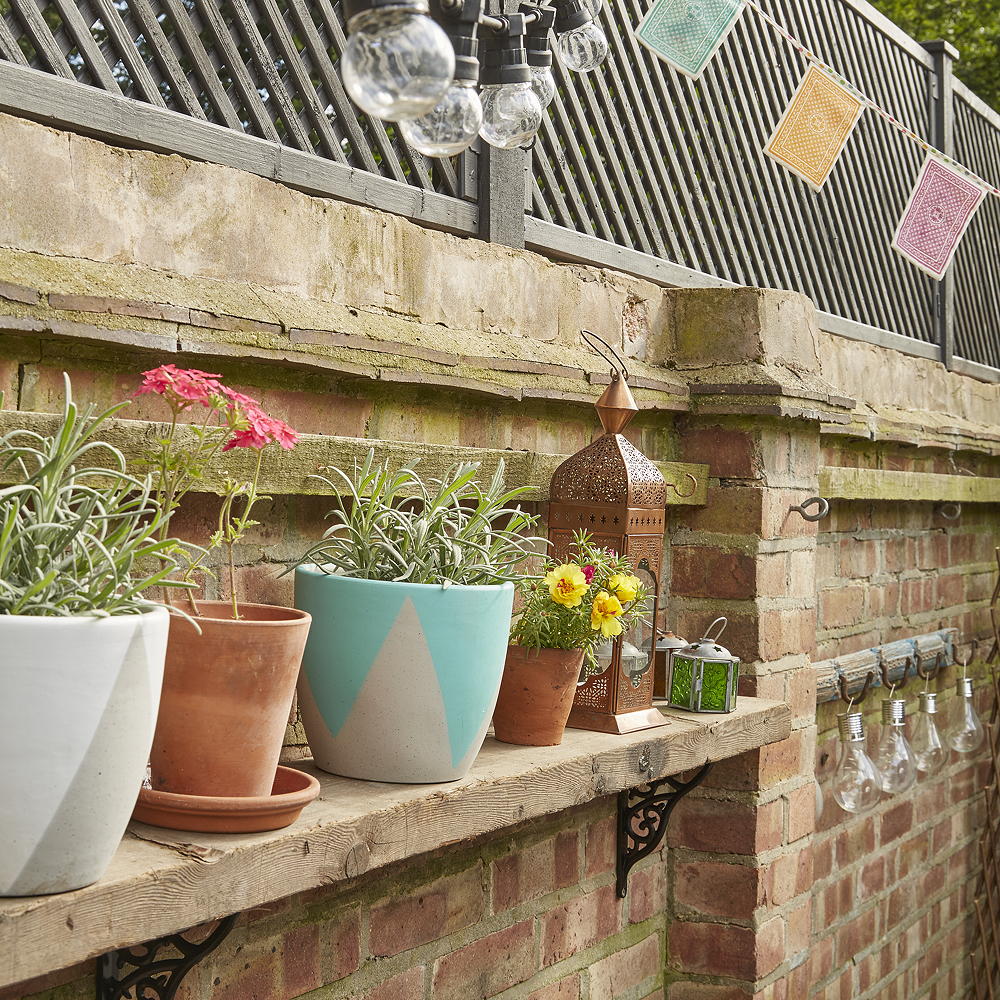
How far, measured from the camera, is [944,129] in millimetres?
4066

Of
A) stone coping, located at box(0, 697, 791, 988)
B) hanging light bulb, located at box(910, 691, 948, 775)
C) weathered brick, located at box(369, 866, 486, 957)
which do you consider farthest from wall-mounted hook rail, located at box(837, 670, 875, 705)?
weathered brick, located at box(369, 866, 486, 957)

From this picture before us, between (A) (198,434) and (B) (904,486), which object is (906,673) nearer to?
(B) (904,486)

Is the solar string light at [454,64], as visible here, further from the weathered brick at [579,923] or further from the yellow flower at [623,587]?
the weathered brick at [579,923]

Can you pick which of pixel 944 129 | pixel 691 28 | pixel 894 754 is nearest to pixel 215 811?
pixel 691 28

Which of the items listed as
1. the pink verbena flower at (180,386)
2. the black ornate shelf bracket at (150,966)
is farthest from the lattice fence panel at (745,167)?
the black ornate shelf bracket at (150,966)

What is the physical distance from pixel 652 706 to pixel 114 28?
3.85 ft

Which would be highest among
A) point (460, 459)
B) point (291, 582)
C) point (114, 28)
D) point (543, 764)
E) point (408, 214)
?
point (114, 28)

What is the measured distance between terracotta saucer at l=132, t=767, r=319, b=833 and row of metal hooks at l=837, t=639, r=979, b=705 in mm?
1984

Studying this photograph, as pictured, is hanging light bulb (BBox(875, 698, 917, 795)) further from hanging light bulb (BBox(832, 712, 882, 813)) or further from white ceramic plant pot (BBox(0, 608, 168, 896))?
white ceramic plant pot (BBox(0, 608, 168, 896))

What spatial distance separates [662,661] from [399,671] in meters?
0.72

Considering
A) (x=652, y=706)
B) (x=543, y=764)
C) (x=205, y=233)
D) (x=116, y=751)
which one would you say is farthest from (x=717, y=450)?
(x=116, y=751)

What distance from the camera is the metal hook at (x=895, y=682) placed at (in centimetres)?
310

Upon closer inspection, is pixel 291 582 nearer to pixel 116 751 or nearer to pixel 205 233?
pixel 205 233

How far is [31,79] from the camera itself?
1355 millimetres
